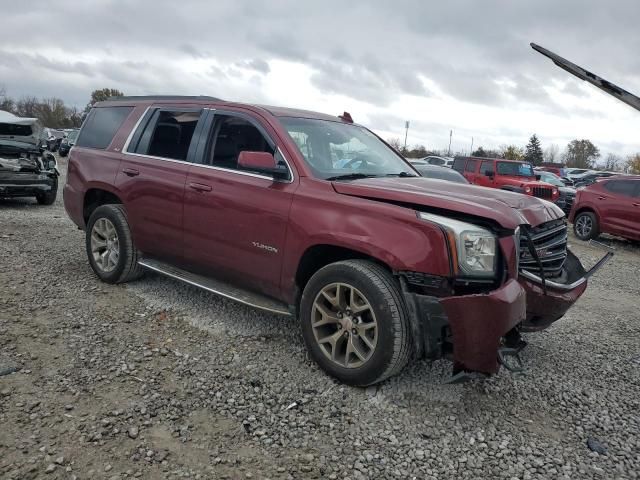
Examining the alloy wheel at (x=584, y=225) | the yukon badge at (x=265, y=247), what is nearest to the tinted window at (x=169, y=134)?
the yukon badge at (x=265, y=247)

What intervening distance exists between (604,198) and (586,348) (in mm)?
8280

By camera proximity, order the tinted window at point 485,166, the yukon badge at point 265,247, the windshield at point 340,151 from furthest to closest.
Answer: the tinted window at point 485,166 < the windshield at point 340,151 < the yukon badge at point 265,247

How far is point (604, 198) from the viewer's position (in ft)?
37.8

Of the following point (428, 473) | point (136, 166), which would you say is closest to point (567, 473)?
point (428, 473)

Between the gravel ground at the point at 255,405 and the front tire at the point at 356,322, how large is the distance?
19 cm

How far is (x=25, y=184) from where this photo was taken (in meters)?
10.0

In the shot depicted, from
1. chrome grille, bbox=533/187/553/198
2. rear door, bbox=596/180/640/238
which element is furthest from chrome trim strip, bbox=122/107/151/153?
chrome grille, bbox=533/187/553/198

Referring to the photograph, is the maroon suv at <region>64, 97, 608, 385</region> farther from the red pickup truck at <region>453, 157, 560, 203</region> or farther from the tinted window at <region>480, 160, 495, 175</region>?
the tinted window at <region>480, 160, 495, 175</region>

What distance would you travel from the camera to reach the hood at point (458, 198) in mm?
3113

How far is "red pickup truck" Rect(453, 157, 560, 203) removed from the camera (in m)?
14.7

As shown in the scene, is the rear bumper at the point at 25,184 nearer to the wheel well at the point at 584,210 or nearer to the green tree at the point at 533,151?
the wheel well at the point at 584,210

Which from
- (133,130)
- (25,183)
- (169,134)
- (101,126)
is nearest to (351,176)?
(169,134)

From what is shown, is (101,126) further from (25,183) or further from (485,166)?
(485,166)

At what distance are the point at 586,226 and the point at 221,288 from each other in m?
10.3
